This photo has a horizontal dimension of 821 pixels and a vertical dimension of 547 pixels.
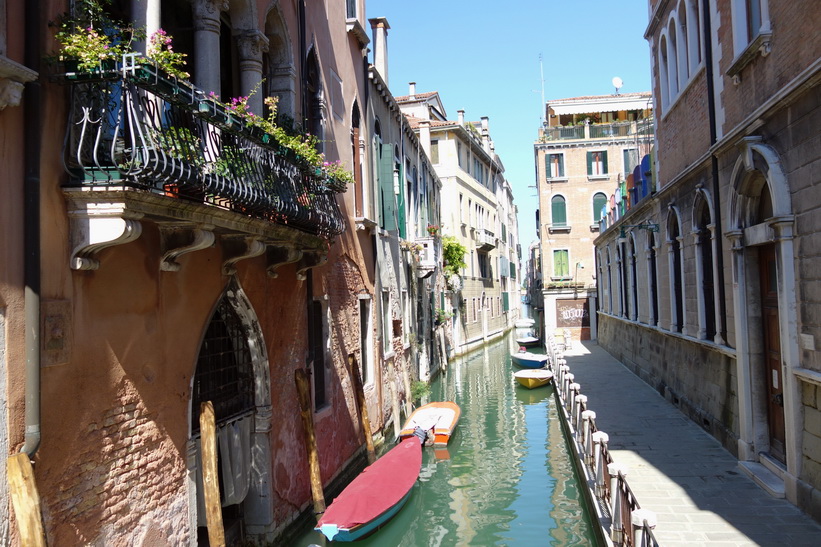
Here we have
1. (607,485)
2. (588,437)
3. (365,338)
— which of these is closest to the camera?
(607,485)

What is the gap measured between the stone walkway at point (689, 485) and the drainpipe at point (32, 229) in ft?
17.1

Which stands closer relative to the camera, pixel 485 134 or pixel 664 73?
pixel 664 73

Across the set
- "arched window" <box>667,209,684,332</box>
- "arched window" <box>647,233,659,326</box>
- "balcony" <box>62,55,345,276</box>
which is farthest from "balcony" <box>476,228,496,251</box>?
"balcony" <box>62,55,345,276</box>

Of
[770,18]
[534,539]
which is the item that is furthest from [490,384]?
[770,18]

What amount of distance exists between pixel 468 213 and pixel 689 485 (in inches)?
1036

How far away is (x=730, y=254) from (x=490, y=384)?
13.4m

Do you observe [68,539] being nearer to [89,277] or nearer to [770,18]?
[89,277]

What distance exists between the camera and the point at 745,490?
7430 mm

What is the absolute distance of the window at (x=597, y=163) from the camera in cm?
3128

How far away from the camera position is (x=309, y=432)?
853 centimetres

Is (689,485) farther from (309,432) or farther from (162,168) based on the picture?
(162,168)

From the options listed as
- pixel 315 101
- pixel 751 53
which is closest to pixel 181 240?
pixel 315 101

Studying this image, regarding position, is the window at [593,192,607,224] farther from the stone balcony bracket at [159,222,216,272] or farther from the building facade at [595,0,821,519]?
the stone balcony bracket at [159,222,216,272]

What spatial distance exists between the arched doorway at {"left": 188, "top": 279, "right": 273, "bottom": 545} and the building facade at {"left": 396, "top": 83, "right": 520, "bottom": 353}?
18.9 m
